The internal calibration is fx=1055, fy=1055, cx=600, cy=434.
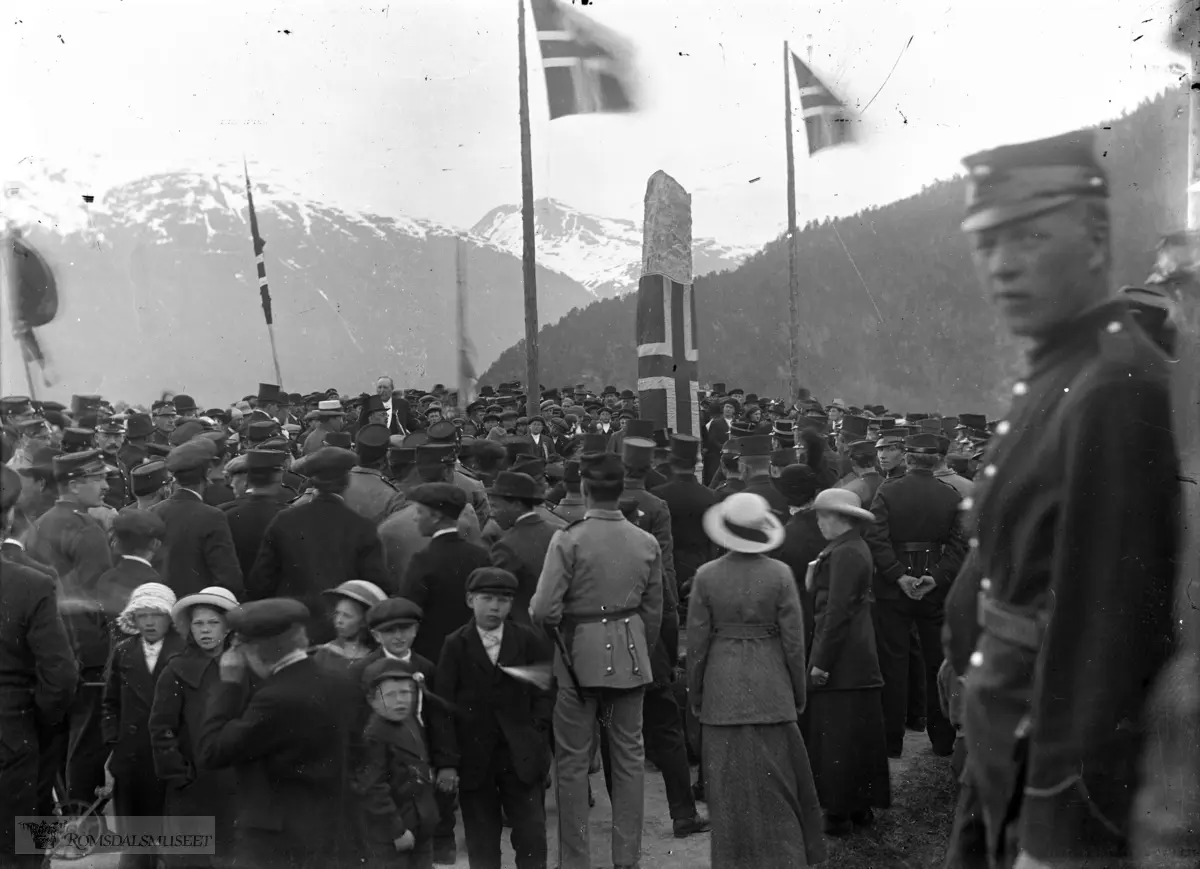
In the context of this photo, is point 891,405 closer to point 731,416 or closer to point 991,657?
point 731,416

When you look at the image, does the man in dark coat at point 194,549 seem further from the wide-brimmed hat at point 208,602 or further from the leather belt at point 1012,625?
the leather belt at point 1012,625

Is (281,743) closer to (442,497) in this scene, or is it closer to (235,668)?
(235,668)

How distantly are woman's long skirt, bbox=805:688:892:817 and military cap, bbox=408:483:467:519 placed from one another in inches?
98.0

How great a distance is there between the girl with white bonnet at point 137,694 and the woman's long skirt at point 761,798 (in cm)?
275

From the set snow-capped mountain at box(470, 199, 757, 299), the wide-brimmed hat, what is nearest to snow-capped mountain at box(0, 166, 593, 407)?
snow-capped mountain at box(470, 199, 757, 299)

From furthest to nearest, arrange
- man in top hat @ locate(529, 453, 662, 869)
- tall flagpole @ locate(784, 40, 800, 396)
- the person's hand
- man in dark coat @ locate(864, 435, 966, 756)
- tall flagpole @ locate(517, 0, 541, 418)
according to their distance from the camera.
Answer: tall flagpole @ locate(784, 40, 800, 396) → tall flagpole @ locate(517, 0, 541, 418) → man in dark coat @ locate(864, 435, 966, 756) → man in top hat @ locate(529, 453, 662, 869) → the person's hand

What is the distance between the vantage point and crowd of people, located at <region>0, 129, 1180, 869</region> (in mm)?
2199

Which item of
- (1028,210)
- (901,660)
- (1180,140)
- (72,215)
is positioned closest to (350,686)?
(1028,210)

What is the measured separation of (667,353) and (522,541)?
20.1ft

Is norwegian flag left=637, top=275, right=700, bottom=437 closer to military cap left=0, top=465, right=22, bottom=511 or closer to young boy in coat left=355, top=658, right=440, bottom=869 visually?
young boy in coat left=355, top=658, right=440, bottom=869

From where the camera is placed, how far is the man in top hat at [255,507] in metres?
6.87

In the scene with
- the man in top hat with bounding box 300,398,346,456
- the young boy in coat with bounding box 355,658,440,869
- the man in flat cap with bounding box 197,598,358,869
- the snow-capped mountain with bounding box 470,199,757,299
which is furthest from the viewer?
the snow-capped mountain with bounding box 470,199,757,299

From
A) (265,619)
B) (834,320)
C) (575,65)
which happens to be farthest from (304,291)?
(265,619)

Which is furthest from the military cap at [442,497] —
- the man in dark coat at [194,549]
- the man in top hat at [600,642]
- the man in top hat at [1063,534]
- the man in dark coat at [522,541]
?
the man in top hat at [1063,534]
